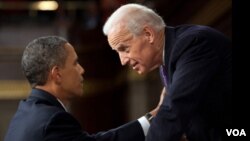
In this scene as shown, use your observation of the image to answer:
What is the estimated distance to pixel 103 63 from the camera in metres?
7.94

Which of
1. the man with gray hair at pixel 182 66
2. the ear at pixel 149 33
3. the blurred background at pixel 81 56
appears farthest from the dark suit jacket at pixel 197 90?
Result: the blurred background at pixel 81 56

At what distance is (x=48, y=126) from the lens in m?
2.18

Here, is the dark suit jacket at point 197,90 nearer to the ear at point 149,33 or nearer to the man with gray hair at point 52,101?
the ear at point 149,33

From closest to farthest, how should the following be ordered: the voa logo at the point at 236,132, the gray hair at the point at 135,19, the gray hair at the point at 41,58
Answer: the voa logo at the point at 236,132, the gray hair at the point at 135,19, the gray hair at the point at 41,58

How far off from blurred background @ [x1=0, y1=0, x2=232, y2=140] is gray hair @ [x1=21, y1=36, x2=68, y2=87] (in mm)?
4405

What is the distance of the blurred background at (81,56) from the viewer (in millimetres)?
7305

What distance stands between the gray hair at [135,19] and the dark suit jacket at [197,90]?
0.14 metres

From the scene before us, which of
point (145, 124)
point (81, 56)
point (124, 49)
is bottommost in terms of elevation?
point (81, 56)

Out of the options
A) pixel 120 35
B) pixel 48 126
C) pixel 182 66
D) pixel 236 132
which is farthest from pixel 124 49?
pixel 236 132

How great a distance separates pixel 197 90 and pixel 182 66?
0.33ft

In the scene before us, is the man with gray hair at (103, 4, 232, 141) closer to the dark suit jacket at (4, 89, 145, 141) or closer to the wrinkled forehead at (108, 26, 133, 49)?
the wrinkled forehead at (108, 26, 133, 49)

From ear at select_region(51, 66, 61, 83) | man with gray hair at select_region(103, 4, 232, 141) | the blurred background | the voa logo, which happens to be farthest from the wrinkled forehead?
the blurred background

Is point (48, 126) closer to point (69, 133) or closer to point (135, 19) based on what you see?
point (69, 133)

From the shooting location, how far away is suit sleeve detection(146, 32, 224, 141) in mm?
1970
